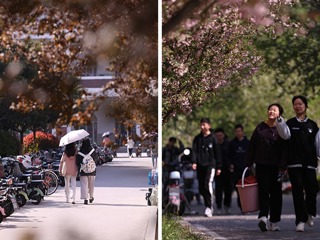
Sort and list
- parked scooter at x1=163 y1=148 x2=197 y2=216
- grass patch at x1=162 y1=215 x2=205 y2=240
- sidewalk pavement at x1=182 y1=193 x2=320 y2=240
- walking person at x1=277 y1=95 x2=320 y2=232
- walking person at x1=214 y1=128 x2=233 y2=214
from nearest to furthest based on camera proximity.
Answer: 1. walking person at x1=277 y1=95 x2=320 y2=232
2. grass patch at x1=162 y1=215 x2=205 y2=240
3. sidewalk pavement at x1=182 y1=193 x2=320 y2=240
4. walking person at x1=214 y1=128 x2=233 y2=214
5. parked scooter at x1=163 y1=148 x2=197 y2=216

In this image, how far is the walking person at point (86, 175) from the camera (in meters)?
5.18

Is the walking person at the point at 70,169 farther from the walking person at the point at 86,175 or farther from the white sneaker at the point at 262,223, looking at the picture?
the white sneaker at the point at 262,223

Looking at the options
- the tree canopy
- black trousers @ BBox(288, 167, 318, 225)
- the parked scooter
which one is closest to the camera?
the tree canopy

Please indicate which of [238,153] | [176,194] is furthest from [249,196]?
[176,194]

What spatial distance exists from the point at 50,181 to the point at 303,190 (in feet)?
9.08

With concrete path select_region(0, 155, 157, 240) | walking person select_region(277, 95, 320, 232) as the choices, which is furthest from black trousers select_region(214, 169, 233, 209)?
concrete path select_region(0, 155, 157, 240)

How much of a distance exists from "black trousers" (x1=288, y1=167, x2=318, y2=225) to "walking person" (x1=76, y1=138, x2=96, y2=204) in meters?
2.37

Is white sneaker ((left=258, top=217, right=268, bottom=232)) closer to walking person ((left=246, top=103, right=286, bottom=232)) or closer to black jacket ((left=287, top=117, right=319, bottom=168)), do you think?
walking person ((left=246, top=103, right=286, bottom=232))

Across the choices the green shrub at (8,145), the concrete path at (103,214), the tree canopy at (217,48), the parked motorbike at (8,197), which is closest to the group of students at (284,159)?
the tree canopy at (217,48)

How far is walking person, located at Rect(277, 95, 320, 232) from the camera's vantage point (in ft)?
22.9

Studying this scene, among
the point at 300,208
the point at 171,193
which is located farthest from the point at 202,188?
the point at 300,208

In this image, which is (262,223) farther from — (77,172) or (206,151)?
(77,172)

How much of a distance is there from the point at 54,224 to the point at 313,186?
2828 mm

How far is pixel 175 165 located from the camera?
32.2ft
